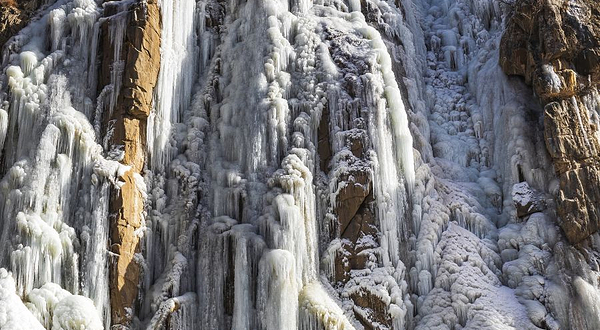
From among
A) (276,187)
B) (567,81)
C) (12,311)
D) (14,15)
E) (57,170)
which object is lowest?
(12,311)

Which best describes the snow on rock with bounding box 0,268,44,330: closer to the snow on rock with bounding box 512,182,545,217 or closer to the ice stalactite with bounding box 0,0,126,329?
the ice stalactite with bounding box 0,0,126,329

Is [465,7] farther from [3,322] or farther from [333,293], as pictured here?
[3,322]

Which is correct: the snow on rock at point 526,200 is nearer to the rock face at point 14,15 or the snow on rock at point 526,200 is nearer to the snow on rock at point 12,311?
the snow on rock at point 12,311

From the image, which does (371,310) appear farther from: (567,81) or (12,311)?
(567,81)

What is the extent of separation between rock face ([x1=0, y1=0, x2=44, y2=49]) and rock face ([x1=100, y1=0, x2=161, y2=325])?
7.56 ft

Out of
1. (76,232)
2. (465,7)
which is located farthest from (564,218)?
(76,232)

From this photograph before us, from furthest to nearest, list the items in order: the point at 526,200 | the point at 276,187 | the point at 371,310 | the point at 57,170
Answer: the point at 526,200 → the point at 276,187 → the point at 57,170 → the point at 371,310

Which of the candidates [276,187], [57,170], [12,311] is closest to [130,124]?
[57,170]

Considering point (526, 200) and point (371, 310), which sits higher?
point (526, 200)

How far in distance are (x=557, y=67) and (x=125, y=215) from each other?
11667 millimetres

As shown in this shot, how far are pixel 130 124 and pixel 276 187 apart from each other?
13.0ft

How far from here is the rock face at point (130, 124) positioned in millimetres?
16938

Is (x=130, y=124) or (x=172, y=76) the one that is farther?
(x=172, y=76)

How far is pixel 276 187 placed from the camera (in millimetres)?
17875
